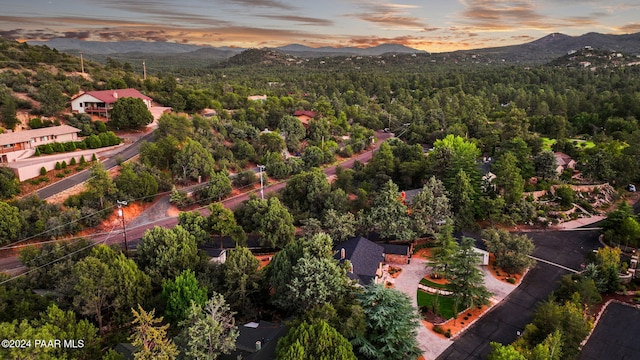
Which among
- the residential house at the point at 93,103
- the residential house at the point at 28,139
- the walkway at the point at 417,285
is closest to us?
the walkway at the point at 417,285

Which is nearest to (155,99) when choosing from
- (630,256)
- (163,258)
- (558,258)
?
(163,258)

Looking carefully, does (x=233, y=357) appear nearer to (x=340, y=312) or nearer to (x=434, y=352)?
(x=340, y=312)

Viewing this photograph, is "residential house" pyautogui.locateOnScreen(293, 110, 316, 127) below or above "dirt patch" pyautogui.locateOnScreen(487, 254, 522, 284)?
above

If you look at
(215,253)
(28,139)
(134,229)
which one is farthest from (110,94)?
Answer: (215,253)

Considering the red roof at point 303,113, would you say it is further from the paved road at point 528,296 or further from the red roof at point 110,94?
the paved road at point 528,296

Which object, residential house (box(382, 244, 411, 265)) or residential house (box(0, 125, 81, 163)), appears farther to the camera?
residential house (box(0, 125, 81, 163))

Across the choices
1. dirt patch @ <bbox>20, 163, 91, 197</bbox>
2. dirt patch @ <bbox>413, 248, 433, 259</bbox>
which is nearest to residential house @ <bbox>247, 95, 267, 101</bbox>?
dirt patch @ <bbox>20, 163, 91, 197</bbox>

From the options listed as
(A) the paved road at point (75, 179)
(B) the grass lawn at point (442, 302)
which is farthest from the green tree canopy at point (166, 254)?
(B) the grass lawn at point (442, 302)

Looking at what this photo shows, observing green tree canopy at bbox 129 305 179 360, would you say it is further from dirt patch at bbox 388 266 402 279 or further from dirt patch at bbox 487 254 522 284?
dirt patch at bbox 487 254 522 284
